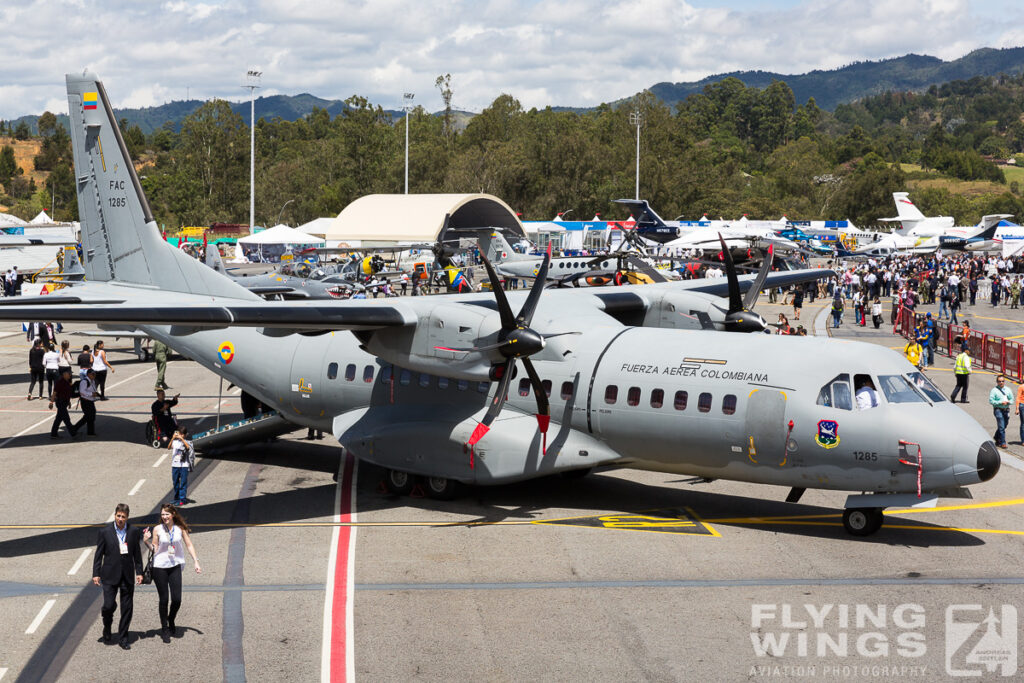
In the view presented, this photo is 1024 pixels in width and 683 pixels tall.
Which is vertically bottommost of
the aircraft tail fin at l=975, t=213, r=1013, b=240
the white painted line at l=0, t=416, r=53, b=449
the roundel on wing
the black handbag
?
the white painted line at l=0, t=416, r=53, b=449

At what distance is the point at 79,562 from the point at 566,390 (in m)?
9.12

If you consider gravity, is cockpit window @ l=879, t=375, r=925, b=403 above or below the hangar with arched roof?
below

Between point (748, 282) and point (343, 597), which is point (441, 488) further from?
point (748, 282)

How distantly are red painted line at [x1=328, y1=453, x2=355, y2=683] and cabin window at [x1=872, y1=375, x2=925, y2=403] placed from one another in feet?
30.7

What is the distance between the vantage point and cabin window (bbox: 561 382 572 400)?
1922 cm

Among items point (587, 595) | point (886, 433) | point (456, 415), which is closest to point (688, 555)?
point (587, 595)

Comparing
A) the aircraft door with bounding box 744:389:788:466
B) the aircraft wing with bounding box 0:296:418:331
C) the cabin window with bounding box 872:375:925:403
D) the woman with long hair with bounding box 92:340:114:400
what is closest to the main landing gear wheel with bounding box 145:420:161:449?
the woman with long hair with bounding box 92:340:114:400

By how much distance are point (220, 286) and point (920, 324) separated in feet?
92.0

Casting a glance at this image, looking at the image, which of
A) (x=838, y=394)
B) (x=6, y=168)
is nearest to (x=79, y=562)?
(x=838, y=394)

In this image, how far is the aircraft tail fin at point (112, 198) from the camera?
2552cm

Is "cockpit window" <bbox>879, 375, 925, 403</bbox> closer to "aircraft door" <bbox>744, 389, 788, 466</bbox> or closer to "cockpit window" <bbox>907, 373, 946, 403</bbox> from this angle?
"cockpit window" <bbox>907, 373, 946, 403</bbox>

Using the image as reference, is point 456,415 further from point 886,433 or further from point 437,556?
point 886,433

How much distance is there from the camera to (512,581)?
1548 centimetres

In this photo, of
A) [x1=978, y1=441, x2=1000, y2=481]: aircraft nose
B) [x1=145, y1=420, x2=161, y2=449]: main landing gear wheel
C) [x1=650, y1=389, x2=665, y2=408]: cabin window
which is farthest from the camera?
[x1=145, y1=420, x2=161, y2=449]: main landing gear wheel
